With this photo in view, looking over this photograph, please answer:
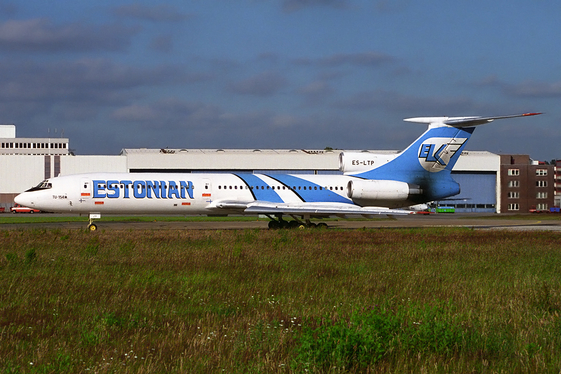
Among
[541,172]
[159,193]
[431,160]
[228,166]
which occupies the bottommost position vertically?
[159,193]

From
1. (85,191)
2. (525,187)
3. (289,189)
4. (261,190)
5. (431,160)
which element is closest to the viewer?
(85,191)

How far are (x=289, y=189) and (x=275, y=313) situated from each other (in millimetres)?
27055

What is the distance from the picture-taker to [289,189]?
35844 mm

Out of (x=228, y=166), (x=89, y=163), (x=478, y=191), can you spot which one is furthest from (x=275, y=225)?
(x=478, y=191)

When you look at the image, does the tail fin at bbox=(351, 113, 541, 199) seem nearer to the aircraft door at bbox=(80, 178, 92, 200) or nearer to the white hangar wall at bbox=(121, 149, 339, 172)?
the aircraft door at bbox=(80, 178, 92, 200)

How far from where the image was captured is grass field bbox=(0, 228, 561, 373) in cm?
640

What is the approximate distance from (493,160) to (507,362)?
3685 inches

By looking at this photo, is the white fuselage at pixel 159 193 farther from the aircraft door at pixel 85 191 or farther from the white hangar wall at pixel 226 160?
the white hangar wall at pixel 226 160

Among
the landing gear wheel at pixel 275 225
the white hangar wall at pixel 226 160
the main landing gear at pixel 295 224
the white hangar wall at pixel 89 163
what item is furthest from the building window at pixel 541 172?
the landing gear wheel at pixel 275 225

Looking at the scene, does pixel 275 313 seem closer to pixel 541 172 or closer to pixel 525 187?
pixel 525 187

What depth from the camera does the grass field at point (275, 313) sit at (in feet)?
21.0

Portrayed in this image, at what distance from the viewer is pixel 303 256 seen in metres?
17.0

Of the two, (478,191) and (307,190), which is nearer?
(307,190)

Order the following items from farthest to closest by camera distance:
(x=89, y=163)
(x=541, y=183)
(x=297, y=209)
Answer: (x=541, y=183) → (x=89, y=163) → (x=297, y=209)
